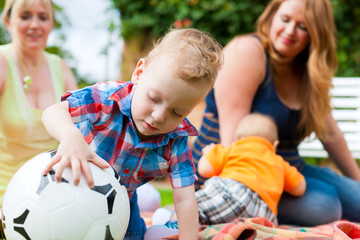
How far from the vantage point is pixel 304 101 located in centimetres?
335

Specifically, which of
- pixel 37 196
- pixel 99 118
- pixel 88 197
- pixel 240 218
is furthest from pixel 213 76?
pixel 240 218

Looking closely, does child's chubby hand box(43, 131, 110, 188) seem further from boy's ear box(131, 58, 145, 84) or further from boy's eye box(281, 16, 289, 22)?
boy's eye box(281, 16, 289, 22)

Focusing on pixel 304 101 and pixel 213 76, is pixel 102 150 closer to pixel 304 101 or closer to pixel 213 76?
pixel 213 76

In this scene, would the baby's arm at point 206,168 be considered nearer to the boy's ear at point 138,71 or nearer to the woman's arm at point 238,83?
the woman's arm at point 238,83

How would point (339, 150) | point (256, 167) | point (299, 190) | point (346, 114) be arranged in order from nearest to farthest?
point (256, 167) → point (299, 190) → point (339, 150) → point (346, 114)

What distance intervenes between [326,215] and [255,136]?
0.87 m

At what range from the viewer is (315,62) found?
329cm

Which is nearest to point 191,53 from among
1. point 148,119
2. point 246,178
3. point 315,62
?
point 148,119

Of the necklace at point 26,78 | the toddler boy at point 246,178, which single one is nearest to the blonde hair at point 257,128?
the toddler boy at point 246,178

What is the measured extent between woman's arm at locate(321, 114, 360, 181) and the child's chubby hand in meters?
2.65

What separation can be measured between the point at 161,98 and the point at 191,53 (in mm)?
225

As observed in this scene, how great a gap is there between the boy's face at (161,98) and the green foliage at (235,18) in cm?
516

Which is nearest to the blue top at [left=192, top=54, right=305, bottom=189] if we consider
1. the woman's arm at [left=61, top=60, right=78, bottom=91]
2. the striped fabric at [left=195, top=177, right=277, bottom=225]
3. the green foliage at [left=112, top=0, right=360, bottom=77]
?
the striped fabric at [left=195, top=177, right=277, bottom=225]

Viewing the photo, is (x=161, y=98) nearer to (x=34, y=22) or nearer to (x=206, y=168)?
(x=206, y=168)
